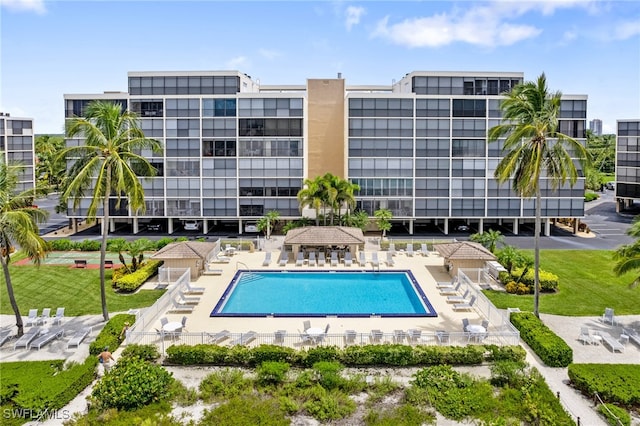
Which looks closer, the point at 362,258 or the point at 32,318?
the point at 32,318

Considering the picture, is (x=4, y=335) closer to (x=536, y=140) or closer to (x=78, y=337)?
(x=78, y=337)

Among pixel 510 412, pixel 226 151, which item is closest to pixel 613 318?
pixel 510 412

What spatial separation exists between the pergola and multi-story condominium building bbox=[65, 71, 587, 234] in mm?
10758

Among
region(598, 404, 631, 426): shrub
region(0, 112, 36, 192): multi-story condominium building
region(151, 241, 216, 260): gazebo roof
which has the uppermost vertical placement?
region(0, 112, 36, 192): multi-story condominium building

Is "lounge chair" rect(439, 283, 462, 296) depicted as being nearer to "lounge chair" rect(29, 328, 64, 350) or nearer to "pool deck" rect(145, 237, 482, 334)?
"pool deck" rect(145, 237, 482, 334)

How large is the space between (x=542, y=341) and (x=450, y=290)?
962 centimetres

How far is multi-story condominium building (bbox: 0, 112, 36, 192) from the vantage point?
6594cm

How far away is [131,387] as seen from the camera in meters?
16.9

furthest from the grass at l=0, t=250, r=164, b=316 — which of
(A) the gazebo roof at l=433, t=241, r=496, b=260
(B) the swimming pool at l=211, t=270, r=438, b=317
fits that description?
(A) the gazebo roof at l=433, t=241, r=496, b=260

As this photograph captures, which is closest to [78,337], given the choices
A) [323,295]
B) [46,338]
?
[46,338]

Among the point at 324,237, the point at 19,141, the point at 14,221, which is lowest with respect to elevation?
the point at 324,237

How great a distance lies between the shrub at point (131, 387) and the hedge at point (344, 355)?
2100 millimetres

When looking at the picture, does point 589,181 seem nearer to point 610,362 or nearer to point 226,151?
point 226,151

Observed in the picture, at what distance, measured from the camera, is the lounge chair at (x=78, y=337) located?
21750 mm
